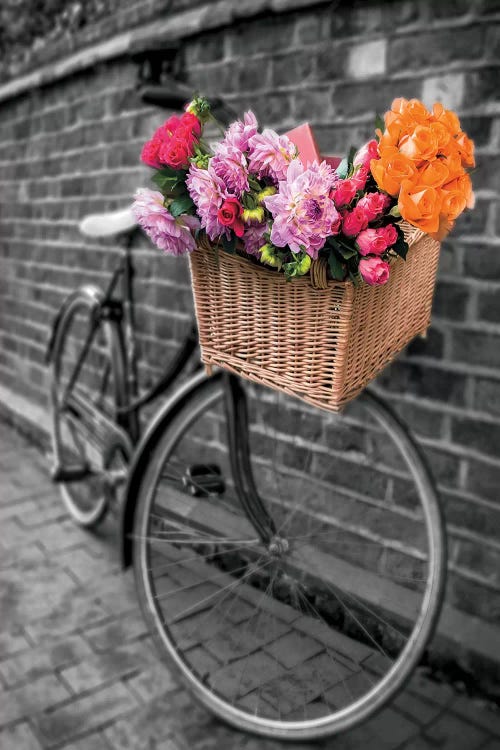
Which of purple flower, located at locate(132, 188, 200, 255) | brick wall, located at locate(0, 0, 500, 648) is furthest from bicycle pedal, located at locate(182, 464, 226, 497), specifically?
purple flower, located at locate(132, 188, 200, 255)

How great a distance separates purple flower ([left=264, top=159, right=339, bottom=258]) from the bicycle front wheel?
2.54 feet

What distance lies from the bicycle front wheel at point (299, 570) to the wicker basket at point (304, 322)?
437 mm

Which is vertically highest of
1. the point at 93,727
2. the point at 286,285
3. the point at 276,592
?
the point at 286,285

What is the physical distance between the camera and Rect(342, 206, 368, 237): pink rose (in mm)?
1317

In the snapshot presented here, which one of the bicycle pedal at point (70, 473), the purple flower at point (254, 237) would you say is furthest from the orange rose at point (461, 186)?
the bicycle pedal at point (70, 473)

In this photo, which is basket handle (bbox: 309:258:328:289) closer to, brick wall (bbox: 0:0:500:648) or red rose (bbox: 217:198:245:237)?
red rose (bbox: 217:198:245:237)

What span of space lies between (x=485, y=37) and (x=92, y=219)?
1509 millimetres

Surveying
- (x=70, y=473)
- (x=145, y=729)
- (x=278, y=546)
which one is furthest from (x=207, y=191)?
(x=70, y=473)

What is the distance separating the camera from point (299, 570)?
7.61 ft

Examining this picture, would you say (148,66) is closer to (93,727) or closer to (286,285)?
(286,285)

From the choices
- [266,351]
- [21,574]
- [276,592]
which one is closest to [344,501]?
[276,592]

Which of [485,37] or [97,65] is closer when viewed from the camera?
[485,37]

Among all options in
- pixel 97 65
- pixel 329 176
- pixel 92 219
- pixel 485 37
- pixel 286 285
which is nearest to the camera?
pixel 329 176

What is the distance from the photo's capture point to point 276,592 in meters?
2.24
